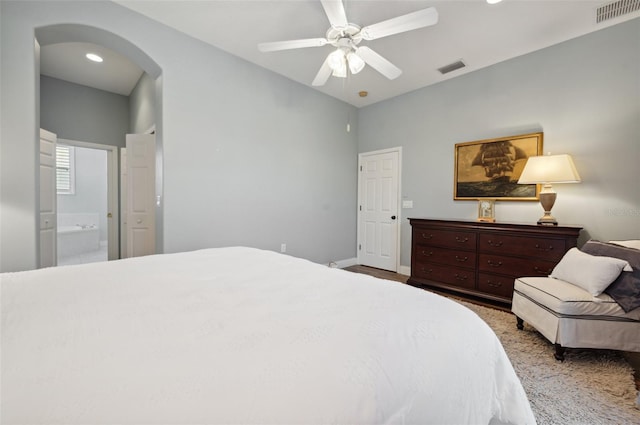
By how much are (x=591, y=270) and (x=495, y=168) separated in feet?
5.53

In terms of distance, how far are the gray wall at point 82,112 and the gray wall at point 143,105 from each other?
0.67ft

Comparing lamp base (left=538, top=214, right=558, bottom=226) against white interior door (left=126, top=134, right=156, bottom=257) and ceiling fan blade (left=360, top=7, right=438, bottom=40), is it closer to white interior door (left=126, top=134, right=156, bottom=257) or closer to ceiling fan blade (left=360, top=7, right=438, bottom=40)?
ceiling fan blade (left=360, top=7, right=438, bottom=40)

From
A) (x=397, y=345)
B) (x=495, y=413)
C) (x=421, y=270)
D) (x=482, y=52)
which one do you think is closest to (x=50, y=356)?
(x=397, y=345)

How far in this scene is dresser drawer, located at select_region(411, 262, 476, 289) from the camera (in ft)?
10.2

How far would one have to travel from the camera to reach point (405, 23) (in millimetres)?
1796

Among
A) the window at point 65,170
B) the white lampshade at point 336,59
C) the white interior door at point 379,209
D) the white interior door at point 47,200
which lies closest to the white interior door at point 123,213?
the white interior door at point 47,200

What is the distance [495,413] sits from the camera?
0.85 metres

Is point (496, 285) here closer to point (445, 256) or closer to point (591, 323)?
point (445, 256)

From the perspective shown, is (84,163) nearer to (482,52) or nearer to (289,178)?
(289,178)

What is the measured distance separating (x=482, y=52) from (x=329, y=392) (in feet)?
12.4

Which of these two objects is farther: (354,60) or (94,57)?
(94,57)

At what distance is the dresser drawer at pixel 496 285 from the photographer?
9.13 feet

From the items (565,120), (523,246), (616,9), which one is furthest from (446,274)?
(616,9)

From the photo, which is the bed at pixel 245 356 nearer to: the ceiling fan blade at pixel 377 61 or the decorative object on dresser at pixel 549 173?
the ceiling fan blade at pixel 377 61
